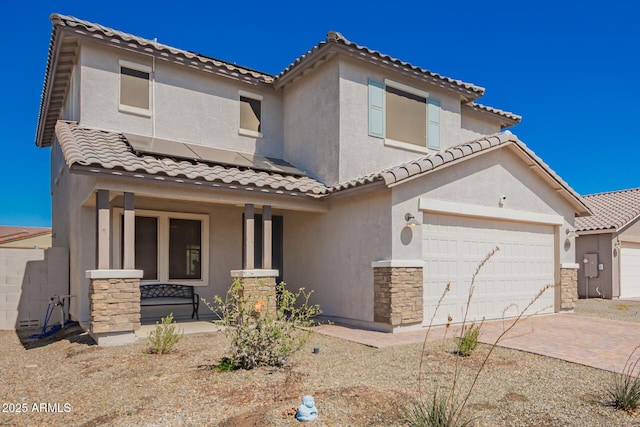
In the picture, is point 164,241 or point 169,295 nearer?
point 169,295

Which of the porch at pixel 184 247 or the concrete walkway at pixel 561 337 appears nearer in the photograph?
the concrete walkway at pixel 561 337

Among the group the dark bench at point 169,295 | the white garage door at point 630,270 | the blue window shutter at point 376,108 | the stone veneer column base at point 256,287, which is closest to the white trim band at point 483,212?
the blue window shutter at point 376,108

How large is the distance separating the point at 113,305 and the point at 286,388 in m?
4.65

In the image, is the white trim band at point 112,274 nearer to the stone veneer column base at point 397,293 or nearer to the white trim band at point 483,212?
the stone veneer column base at point 397,293

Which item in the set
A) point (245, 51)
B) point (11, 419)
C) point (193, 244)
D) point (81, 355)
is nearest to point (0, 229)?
point (245, 51)

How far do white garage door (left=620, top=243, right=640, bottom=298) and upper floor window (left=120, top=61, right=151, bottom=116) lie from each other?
67.1 feet

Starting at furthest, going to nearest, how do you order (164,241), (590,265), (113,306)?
(590,265) → (164,241) → (113,306)

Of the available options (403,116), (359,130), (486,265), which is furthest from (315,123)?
(486,265)

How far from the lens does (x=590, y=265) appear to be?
2003 cm

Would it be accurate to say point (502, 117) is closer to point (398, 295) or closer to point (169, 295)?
point (398, 295)

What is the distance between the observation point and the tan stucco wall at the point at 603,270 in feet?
63.5

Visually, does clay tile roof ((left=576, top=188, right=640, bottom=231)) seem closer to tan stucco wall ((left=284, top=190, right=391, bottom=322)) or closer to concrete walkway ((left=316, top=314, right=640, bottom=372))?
concrete walkway ((left=316, top=314, right=640, bottom=372))

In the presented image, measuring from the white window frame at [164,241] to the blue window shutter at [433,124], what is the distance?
285 inches

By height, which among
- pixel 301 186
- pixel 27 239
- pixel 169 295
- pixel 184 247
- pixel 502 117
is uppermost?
pixel 502 117
